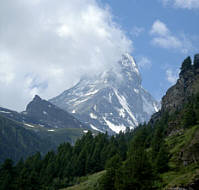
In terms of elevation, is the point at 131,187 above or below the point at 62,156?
below

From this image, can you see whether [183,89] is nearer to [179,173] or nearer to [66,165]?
[66,165]

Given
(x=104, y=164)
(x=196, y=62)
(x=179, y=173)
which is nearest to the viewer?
(x=179, y=173)

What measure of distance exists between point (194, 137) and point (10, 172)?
7308 centimetres

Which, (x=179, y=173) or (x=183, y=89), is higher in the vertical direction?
(x=183, y=89)

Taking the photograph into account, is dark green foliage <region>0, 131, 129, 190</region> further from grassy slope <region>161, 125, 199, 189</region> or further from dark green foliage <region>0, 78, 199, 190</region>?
grassy slope <region>161, 125, 199, 189</region>

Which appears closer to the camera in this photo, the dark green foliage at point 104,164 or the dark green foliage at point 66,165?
the dark green foliage at point 104,164

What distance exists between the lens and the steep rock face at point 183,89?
16738 centimetres

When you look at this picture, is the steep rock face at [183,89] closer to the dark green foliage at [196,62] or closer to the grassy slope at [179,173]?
the dark green foliage at [196,62]

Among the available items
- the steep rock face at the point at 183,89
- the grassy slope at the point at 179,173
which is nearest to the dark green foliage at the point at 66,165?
the grassy slope at the point at 179,173

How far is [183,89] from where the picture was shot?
178250mm

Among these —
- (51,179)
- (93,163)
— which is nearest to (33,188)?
(51,179)

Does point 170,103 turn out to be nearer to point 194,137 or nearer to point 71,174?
point 71,174

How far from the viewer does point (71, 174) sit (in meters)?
105

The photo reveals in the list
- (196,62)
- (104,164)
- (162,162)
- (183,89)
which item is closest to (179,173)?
(162,162)
